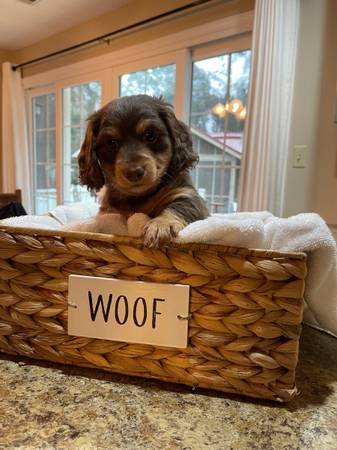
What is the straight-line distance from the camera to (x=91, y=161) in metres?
0.83

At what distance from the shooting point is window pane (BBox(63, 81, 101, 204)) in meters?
3.63

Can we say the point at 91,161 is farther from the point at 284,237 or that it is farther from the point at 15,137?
the point at 15,137

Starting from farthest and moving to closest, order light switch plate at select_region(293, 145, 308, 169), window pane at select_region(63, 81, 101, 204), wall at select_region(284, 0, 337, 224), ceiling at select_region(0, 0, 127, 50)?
window pane at select_region(63, 81, 101, 204) → ceiling at select_region(0, 0, 127, 50) → light switch plate at select_region(293, 145, 308, 169) → wall at select_region(284, 0, 337, 224)

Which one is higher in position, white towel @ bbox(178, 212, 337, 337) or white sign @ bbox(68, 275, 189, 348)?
white towel @ bbox(178, 212, 337, 337)

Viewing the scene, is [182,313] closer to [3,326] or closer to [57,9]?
[3,326]

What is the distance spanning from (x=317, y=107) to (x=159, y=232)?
1.83 meters

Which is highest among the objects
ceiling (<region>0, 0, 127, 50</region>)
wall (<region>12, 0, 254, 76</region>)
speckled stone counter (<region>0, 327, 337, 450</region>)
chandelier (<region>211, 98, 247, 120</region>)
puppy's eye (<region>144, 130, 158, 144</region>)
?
ceiling (<region>0, 0, 127, 50</region>)

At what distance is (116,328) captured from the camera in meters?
0.52

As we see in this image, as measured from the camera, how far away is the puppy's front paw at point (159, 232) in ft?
1.61

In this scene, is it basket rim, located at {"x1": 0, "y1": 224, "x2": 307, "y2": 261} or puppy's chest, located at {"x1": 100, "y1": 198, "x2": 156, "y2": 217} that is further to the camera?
puppy's chest, located at {"x1": 100, "y1": 198, "x2": 156, "y2": 217}

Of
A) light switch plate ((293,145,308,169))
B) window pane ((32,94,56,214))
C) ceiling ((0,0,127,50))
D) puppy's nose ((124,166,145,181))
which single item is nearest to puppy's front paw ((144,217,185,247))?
puppy's nose ((124,166,145,181))

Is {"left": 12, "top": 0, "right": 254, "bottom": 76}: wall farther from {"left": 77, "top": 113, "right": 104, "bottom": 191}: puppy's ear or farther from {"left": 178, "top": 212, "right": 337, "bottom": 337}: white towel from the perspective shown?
{"left": 178, "top": 212, "right": 337, "bottom": 337}: white towel

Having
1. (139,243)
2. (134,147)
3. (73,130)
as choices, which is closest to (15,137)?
(73,130)

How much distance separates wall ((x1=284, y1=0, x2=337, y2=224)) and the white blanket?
1.58 m
